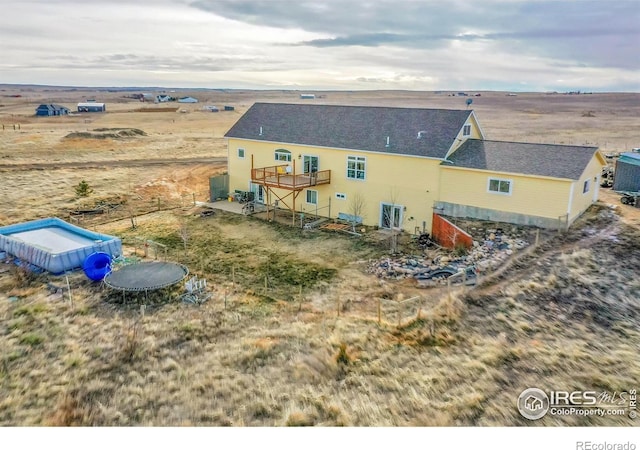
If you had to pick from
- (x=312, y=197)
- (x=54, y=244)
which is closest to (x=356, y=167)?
(x=312, y=197)

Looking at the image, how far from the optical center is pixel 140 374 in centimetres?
1124

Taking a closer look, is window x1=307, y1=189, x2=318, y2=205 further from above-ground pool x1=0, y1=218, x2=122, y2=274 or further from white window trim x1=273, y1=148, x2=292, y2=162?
above-ground pool x1=0, y1=218, x2=122, y2=274

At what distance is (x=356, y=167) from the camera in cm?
2542

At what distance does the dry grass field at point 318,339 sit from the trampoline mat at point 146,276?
1.55 ft

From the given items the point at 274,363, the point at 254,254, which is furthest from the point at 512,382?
the point at 254,254

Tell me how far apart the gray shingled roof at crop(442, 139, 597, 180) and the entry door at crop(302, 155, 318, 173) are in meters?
7.72

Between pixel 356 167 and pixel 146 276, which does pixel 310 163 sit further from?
pixel 146 276

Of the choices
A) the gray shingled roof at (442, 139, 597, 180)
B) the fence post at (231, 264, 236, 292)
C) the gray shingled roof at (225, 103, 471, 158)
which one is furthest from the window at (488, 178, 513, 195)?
the fence post at (231, 264, 236, 292)

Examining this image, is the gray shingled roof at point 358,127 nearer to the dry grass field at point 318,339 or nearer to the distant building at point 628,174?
the dry grass field at point 318,339

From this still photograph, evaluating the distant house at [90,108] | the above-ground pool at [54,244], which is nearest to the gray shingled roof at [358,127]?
the above-ground pool at [54,244]

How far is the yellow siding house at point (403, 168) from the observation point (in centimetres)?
2128

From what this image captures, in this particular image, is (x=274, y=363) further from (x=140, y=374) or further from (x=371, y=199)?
(x=371, y=199)

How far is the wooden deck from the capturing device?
1005 inches

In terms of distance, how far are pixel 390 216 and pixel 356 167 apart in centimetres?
326
